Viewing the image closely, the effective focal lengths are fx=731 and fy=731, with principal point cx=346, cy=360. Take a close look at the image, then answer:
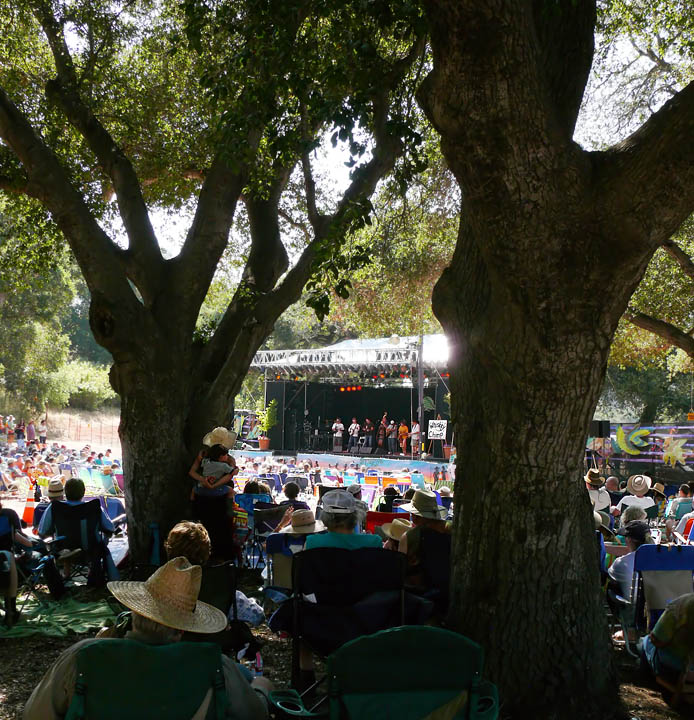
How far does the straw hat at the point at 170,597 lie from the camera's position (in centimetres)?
242

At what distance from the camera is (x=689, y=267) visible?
11547mm

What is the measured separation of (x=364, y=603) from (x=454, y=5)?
2.86 metres

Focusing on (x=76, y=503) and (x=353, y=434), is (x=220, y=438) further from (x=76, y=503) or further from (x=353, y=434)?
(x=353, y=434)

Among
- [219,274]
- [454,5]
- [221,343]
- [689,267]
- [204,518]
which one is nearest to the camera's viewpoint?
[454,5]

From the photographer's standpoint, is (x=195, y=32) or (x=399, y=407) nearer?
(x=195, y=32)

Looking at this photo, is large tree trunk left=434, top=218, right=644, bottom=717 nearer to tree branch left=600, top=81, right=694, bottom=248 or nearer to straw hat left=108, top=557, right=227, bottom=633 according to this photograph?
tree branch left=600, top=81, right=694, bottom=248

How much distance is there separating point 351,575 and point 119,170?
5778mm

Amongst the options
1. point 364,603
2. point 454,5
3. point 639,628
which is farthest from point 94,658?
point 639,628

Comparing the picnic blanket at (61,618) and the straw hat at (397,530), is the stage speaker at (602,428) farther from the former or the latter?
the picnic blanket at (61,618)

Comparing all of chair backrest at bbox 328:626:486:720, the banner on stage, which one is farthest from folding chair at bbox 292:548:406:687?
the banner on stage

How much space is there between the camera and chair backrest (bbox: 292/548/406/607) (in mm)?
3736

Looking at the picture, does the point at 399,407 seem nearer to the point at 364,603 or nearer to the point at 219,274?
the point at 219,274

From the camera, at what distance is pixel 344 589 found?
12.3ft

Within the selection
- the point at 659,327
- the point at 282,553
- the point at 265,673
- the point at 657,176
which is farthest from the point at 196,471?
the point at 659,327
